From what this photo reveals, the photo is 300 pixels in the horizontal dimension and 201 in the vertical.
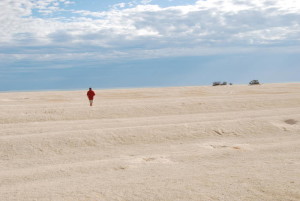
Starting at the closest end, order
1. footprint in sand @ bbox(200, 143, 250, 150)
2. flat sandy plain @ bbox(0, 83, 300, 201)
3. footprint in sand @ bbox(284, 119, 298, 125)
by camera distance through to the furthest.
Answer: flat sandy plain @ bbox(0, 83, 300, 201)
footprint in sand @ bbox(200, 143, 250, 150)
footprint in sand @ bbox(284, 119, 298, 125)

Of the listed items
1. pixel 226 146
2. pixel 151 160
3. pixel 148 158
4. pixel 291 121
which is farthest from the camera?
pixel 291 121

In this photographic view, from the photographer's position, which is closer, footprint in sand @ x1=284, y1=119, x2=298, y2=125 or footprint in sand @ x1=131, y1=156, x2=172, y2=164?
footprint in sand @ x1=131, y1=156, x2=172, y2=164

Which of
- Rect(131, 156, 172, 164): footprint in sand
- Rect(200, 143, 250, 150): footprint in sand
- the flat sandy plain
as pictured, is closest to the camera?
the flat sandy plain

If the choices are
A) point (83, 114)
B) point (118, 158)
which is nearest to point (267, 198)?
point (118, 158)

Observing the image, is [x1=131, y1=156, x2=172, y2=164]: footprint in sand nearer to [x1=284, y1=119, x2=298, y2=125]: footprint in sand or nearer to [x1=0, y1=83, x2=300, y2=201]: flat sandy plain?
[x1=0, y1=83, x2=300, y2=201]: flat sandy plain

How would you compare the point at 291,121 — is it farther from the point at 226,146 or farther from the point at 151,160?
the point at 151,160

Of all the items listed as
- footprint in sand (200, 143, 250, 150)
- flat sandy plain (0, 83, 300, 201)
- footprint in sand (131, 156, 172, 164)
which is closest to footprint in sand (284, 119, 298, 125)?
flat sandy plain (0, 83, 300, 201)

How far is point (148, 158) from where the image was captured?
43.4 feet

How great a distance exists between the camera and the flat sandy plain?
30.4ft

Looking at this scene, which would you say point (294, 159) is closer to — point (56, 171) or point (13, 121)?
point (56, 171)

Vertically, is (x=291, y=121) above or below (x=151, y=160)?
above

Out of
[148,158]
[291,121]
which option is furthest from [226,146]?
[291,121]

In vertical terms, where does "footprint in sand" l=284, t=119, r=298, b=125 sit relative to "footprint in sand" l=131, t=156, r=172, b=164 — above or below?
above

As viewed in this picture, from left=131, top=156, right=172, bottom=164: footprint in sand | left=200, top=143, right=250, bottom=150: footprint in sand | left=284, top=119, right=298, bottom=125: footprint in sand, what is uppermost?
left=284, top=119, right=298, bottom=125: footprint in sand
